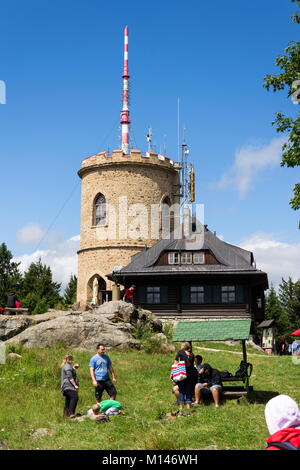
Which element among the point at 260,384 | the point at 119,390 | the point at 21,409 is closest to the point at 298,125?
the point at 260,384

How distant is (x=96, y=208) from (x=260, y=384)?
27.3m

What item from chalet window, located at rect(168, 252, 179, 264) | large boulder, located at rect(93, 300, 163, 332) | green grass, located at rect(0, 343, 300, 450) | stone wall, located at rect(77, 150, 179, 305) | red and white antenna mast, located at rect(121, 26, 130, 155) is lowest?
green grass, located at rect(0, 343, 300, 450)

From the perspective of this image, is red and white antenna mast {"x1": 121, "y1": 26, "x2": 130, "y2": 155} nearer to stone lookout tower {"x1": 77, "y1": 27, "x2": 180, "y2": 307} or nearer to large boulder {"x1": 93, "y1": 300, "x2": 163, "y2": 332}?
stone lookout tower {"x1": 77, "y1": 27, "x2": 180, "y2": 307}

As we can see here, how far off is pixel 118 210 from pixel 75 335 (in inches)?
770

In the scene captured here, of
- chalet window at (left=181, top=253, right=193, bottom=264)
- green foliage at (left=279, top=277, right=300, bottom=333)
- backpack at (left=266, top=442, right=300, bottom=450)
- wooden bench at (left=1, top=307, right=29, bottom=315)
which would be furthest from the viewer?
green foliage at (left=279, top=277, right=300, bottom=333)

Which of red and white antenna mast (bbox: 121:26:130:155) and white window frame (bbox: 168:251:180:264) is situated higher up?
red and white antenna mast (bbox: 121:26:130:155)

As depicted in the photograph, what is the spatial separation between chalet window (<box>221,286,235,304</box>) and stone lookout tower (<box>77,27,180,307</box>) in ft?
27.1

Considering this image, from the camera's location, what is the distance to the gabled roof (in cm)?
1470

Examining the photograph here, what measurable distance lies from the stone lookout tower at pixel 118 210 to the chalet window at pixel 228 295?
8.26 metres

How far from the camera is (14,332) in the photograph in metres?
24.1

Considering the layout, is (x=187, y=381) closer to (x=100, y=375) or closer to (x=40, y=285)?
(x=100, y=375)

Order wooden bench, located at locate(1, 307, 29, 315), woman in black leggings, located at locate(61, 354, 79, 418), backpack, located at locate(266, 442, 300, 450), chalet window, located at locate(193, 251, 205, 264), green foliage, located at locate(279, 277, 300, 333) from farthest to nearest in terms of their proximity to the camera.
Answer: green foliage, located at locate(279, 277, 300, 333) < chalet window, located at locate(193, 251, 205, 264) < wooden bench, located at locate(1, 307, 29, 315) < woman in black leggings, located at locate(61, 354, 79, 418) < backpack, located at locate(266, 442, 300, 450)

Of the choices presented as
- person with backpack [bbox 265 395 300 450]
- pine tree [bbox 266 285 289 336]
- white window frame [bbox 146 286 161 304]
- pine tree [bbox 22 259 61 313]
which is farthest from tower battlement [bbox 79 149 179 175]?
person with backpack [bbox 265 395 300 450]

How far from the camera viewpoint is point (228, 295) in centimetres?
3503
